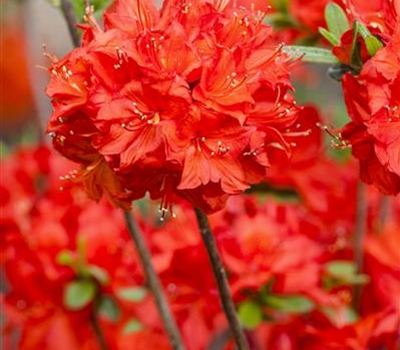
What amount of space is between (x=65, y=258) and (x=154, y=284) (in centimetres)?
13

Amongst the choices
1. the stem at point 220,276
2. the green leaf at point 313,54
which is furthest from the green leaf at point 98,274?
the green leaf at point 313,54

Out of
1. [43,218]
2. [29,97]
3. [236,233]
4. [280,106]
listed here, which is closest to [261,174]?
[280,106]

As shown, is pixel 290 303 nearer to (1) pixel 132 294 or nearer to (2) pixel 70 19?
(1) pixel 132 294

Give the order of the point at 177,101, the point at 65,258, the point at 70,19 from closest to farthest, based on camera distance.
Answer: the point at 177,101, the point at 70,19, the point at 65,258

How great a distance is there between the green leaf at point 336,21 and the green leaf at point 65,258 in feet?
1.34

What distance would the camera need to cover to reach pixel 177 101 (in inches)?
33.2

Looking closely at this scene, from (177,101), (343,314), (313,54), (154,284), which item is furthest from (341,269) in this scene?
(177,101)

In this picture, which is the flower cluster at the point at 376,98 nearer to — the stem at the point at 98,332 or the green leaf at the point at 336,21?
the green leaf at the point at 336,21

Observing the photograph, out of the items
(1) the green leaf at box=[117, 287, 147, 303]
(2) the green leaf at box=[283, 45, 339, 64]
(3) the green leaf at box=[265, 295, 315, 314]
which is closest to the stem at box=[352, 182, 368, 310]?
(3) the green leaf at box=[265, 295, 315, 314]

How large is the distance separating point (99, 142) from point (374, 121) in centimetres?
21

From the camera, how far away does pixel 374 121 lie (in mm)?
854

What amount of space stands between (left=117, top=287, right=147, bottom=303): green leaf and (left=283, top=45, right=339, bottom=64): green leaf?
37 cm

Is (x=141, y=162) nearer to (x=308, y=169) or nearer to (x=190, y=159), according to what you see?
(x=190, y=159)

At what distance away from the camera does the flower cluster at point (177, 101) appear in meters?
0.85
